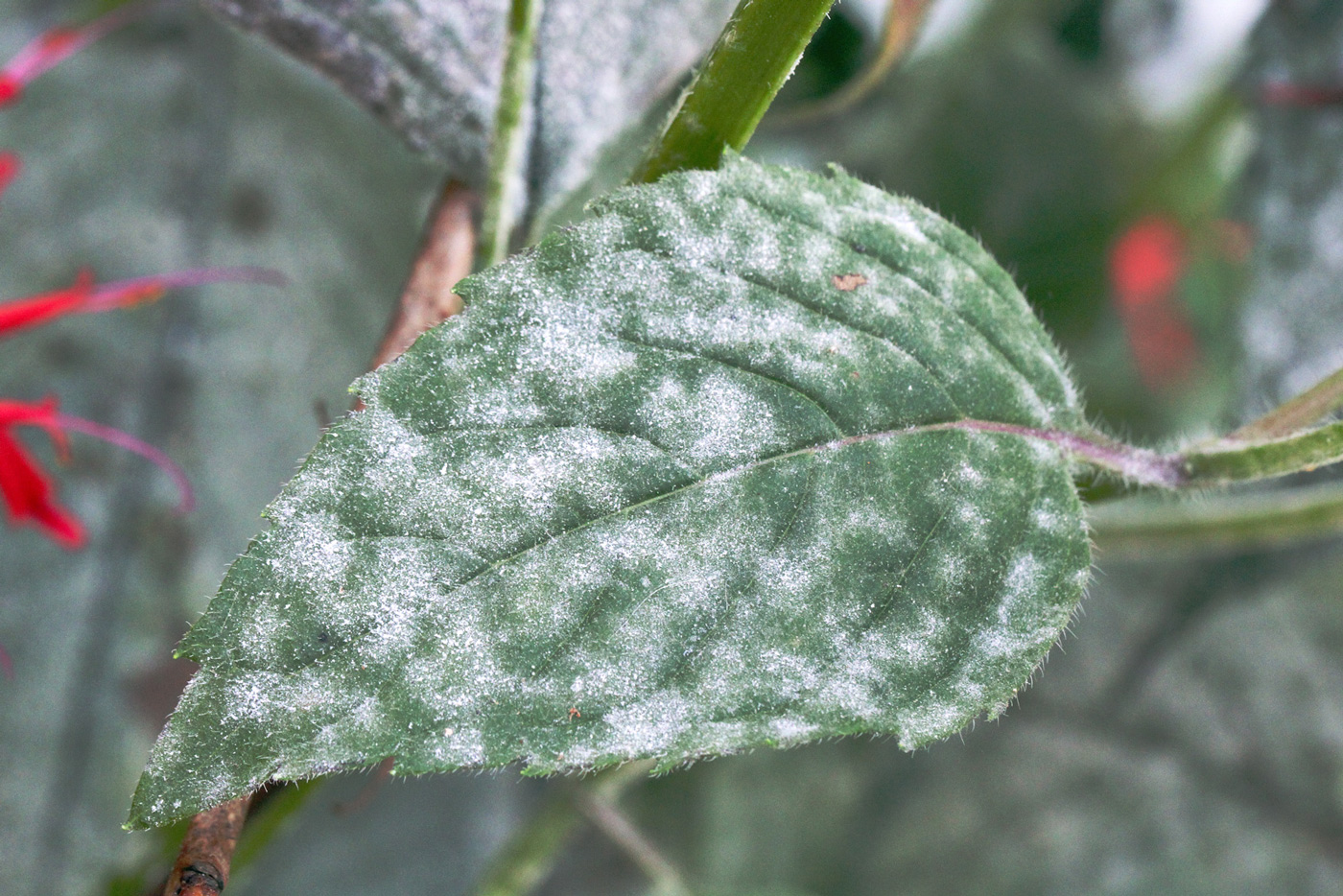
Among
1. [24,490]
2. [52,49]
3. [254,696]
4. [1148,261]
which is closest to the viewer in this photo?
[254,696]

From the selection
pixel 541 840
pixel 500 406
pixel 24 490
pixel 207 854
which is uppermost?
pixel 500 406

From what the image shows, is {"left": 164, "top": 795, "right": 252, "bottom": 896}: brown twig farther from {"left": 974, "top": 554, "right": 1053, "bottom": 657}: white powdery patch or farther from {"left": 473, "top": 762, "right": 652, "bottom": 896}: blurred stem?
{"left": 473, "top": 762, "right": 652, "bottom": 896}: blurred stem

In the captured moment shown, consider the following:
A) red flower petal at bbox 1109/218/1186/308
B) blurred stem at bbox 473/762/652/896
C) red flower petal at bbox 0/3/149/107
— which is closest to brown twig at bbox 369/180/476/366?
red flower petal at bbox 0/3/149/107

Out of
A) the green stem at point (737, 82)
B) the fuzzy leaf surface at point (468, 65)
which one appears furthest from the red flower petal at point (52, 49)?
the green stem at point (737, 82)

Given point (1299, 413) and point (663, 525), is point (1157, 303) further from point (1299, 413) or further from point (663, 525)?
point (663, 525)

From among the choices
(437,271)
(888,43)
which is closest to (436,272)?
(437,271)

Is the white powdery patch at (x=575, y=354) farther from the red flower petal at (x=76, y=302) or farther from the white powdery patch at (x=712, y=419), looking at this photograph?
the red flower petal at (x=76, y=302)

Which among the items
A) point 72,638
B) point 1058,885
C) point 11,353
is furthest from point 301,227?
point 1058,885
